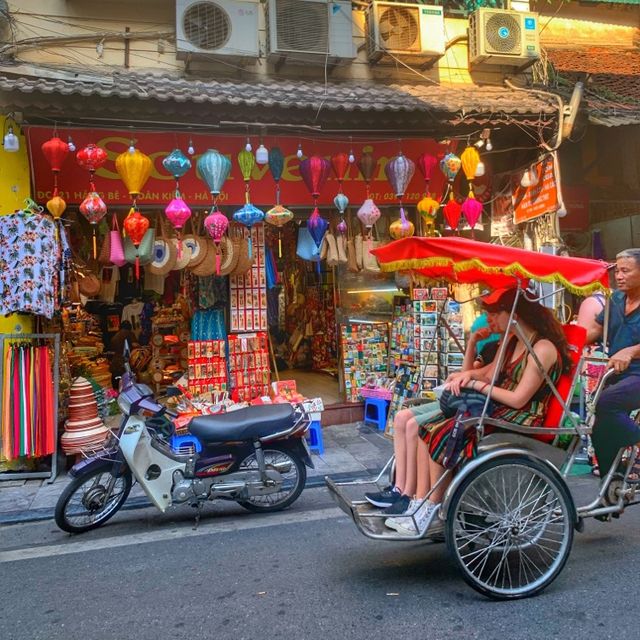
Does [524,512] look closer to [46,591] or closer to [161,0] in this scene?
[46,591]

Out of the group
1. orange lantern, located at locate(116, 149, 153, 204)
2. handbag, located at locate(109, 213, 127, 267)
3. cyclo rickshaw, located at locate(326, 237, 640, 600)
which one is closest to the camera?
cyclo rickshaw, located at locate(326, 237, 640, 600)

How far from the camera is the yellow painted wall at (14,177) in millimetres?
6492

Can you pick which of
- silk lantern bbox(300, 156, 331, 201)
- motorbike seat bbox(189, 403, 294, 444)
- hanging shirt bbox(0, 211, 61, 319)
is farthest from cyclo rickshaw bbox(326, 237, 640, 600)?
hanging shirt bbox(0, 211, 61, 319)

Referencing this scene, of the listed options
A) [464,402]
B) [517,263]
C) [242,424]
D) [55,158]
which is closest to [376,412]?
[242,424]

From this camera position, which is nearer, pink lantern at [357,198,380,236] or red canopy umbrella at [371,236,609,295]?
red canopy umbrella at [371,236,609,295]

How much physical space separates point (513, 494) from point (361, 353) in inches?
195

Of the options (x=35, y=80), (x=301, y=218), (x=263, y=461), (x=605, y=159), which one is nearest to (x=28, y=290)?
(x=35, y=80)

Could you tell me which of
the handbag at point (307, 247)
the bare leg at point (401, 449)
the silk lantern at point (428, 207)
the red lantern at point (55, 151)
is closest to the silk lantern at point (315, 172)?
the handbag at point (307, 247)

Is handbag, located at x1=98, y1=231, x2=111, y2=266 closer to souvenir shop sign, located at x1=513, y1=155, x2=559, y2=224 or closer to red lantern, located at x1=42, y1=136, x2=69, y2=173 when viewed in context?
red lantern, located at x1=42, y1=136, x2=69, y2=173

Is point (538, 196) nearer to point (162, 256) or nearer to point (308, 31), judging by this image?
point (308, 31)

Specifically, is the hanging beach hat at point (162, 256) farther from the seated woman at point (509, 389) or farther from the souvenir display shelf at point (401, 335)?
the seated woman at point (509, 389)

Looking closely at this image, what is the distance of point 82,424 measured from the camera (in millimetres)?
6605

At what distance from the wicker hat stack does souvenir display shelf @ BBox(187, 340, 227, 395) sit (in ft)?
4.06

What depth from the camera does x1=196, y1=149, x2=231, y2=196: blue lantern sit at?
21.5ft
